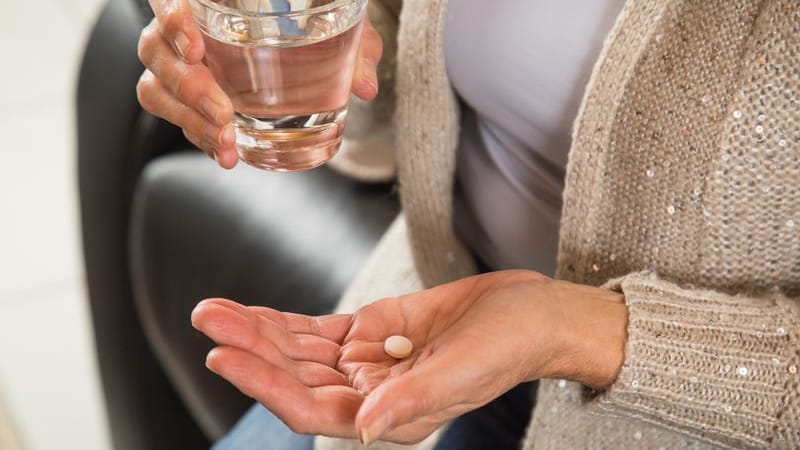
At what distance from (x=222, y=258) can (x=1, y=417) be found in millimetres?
580

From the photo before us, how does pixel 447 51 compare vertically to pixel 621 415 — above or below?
above

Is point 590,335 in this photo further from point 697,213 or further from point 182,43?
point 182,43

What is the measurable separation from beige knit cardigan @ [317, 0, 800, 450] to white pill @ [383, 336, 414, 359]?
137 mm

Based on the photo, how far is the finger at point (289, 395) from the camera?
0.48 meters

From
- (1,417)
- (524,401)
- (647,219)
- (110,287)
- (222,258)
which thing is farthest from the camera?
(1,417)

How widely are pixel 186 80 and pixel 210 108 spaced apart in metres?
0.03

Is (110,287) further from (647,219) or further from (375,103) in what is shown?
(647,219)

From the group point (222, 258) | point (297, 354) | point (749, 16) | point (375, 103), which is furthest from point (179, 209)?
point (749, 16)

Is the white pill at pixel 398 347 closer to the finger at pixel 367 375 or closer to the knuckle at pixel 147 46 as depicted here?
the finger at pixel 367 375

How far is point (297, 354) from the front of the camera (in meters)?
0.54

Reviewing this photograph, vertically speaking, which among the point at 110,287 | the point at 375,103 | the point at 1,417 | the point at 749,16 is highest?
the point at 749,16

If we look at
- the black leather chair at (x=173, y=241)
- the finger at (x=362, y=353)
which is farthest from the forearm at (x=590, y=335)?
the black leather chair at (x=173, y=241)

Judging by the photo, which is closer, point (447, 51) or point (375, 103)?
point (447, 51)

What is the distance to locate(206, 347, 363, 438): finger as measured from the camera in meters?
0.48
